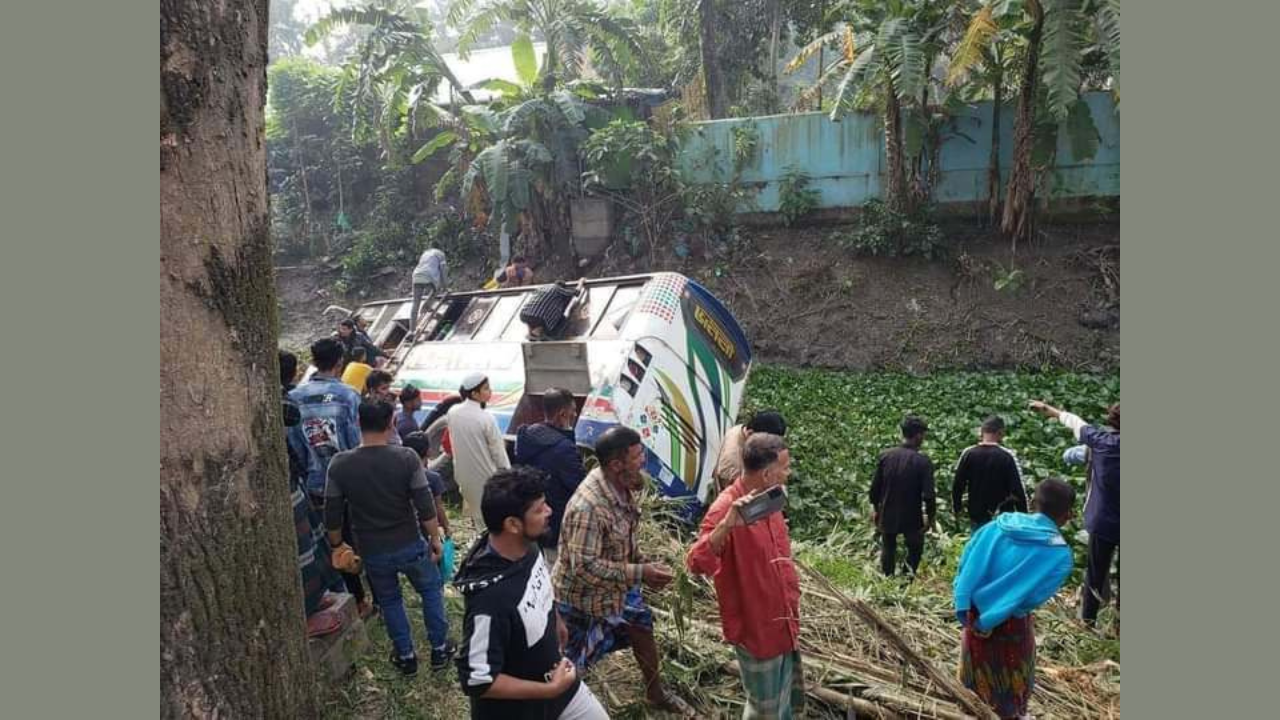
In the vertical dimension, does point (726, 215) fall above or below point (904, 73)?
below

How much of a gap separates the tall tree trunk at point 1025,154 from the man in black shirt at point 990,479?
325 inches

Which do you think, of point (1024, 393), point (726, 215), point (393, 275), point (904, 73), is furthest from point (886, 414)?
point (393, 275)

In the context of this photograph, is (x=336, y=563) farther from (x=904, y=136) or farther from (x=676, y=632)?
(x=904, y=136)

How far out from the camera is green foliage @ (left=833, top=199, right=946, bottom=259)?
1396 cm

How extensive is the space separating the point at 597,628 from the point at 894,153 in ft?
40.7

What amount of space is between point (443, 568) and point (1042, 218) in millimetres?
12753

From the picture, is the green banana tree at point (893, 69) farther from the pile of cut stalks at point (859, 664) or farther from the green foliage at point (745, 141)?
the pile of cut stalks at point (859, 664)

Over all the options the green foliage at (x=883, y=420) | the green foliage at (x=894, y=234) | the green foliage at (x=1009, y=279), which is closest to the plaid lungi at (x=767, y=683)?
the green foliage at (x=883, y=420)

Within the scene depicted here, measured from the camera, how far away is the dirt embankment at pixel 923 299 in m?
12.6

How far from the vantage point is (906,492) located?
5.63m

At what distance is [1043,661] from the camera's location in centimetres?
433

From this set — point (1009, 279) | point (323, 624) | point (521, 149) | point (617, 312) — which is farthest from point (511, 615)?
point (521, 149)

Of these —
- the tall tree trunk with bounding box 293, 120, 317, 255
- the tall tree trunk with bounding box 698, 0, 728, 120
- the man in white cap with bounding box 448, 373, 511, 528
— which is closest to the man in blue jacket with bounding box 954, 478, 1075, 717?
the man in white cap with bounding box 448, 373, 511, 528

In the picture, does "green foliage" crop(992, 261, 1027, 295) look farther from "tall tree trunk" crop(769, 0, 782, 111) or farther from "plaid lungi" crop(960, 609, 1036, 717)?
"plaid lungi" crop(960, 609, 1036, 717)
